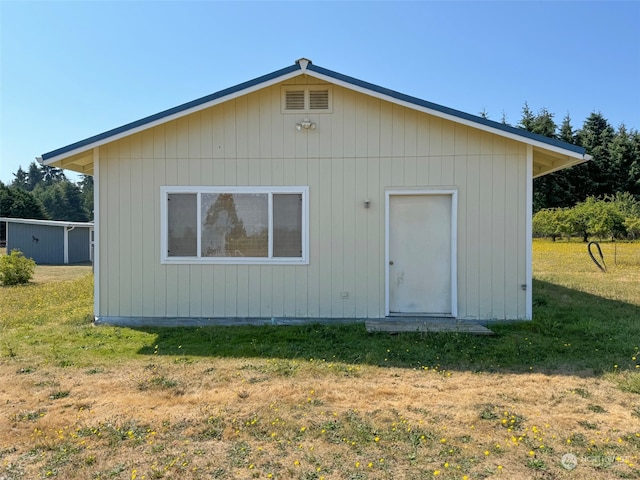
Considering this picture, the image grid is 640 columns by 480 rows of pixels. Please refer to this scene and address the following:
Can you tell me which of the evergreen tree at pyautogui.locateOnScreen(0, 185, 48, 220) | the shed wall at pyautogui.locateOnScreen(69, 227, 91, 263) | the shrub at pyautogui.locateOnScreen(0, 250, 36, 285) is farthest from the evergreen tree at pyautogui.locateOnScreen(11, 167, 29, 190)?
the shrub at pyautogui.locateOnScreen(0, 250, 36, 285)

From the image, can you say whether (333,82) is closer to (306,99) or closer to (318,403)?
(306,99)

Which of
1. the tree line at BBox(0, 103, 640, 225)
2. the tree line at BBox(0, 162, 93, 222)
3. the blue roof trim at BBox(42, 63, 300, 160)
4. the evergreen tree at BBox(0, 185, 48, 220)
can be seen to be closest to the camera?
the blue roof trim at BBox(42, 63, 300, 160)

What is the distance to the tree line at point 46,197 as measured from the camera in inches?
1644

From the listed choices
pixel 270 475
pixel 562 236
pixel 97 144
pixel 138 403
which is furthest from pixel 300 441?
pixel 562 236

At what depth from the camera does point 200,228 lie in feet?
22.2

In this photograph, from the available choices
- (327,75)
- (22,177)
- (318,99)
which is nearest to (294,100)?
(318,99)

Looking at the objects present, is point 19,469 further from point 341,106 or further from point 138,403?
point 341,106

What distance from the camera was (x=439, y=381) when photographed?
4.28 m

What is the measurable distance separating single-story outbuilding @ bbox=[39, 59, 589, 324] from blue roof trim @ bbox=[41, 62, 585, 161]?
6.2 inches

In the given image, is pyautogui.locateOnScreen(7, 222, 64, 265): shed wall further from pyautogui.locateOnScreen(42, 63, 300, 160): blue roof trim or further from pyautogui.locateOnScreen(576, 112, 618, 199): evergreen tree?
pyautogui.locateOnScreen(576, 112, 618, 199): evergreen tree

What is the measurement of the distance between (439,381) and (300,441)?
176 centimetres

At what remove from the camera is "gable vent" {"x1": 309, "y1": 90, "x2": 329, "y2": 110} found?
6.71m

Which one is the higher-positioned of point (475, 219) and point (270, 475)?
point (475, 219)

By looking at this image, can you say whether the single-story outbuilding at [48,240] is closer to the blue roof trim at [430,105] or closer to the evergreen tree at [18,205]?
the blue roof trim at [430,105]
